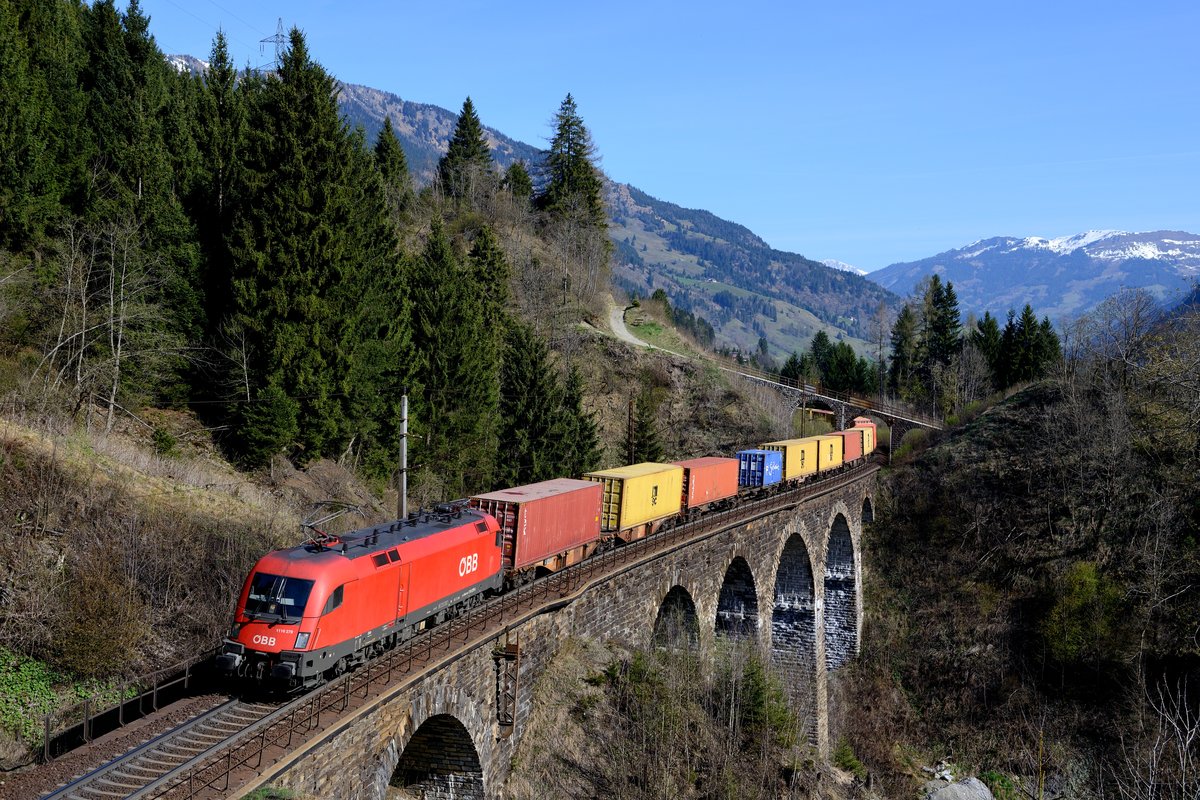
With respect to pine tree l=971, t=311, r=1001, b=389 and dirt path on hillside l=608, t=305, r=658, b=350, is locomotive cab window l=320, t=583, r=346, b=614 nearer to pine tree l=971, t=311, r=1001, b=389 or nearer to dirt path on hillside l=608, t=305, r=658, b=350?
dirt path on hillside l=608, t=305, r=658, b=350

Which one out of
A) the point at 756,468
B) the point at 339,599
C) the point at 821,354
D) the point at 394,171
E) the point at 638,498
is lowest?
the point at 756,468

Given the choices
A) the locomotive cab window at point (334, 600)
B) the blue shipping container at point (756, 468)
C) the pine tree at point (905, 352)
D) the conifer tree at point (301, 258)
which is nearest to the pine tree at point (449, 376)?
the conifer tree at point (301, 258)

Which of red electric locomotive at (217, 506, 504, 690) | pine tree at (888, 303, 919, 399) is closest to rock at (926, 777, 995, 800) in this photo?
red electric locomotive at (217, 506, 504, 690)

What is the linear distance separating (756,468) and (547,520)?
2347cm

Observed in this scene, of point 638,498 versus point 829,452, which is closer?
point 638,498

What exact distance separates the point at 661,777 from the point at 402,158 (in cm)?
7173

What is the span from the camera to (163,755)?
14.7 meters

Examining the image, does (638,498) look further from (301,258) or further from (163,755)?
(163,755)

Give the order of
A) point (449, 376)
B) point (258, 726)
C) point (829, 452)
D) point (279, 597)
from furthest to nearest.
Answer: point (829, 452) → point (449, 376) → point (279, 597) → point (258, 726)

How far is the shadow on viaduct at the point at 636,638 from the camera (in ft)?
55.1

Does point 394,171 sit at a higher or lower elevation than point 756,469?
higher

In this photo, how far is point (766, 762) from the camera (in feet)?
89.9

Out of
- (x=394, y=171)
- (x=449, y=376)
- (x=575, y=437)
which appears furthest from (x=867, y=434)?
(x=394, y=171)

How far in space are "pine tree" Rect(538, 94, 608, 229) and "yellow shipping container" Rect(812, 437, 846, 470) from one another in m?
39.4
